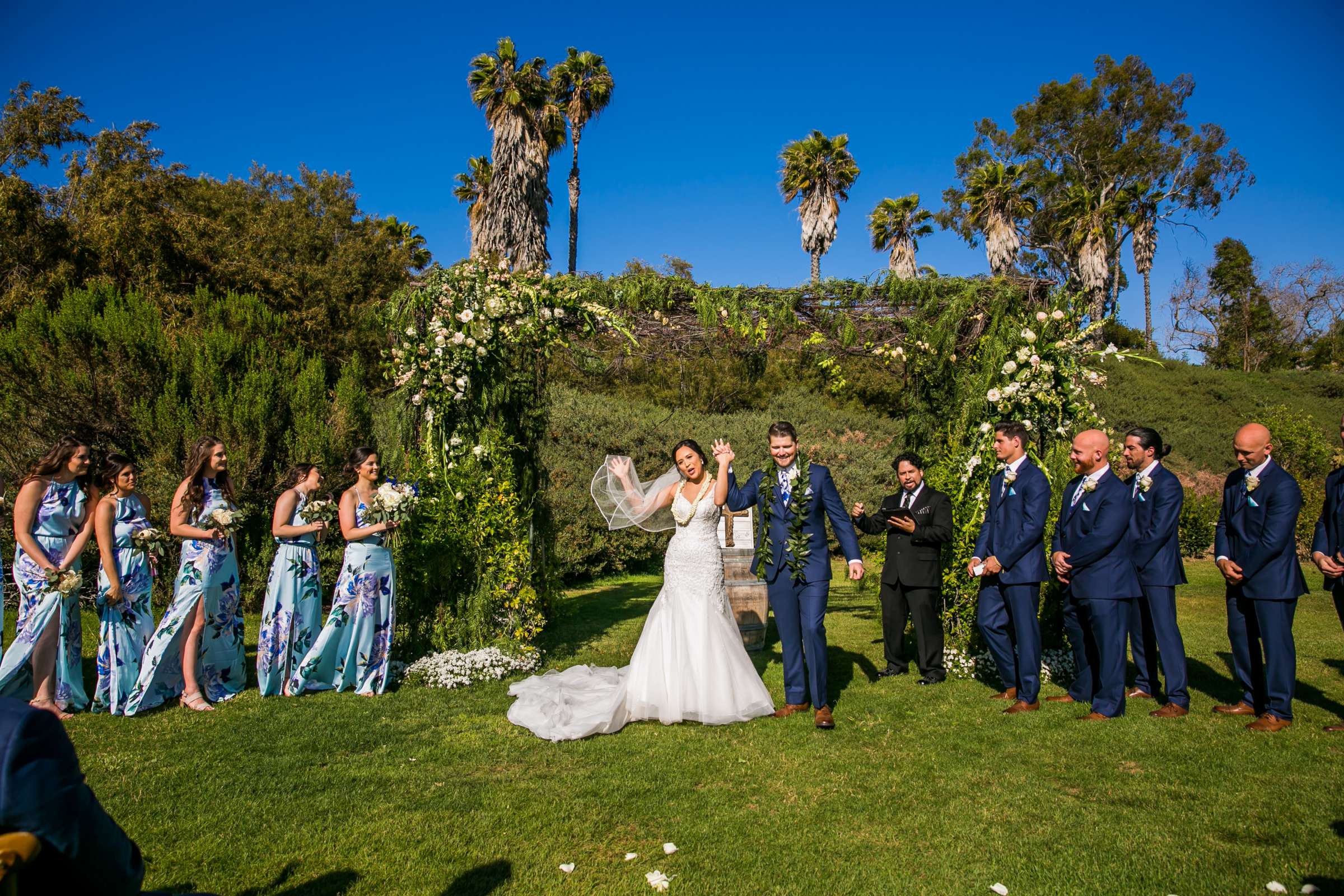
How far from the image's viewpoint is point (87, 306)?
10.6 meters

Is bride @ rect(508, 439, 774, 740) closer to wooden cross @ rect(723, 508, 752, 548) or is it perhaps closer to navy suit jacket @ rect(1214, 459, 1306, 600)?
wooden cross @ rect(723, 508, 752, 548)

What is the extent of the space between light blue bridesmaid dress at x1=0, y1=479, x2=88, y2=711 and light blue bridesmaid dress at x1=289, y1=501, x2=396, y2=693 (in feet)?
5.59

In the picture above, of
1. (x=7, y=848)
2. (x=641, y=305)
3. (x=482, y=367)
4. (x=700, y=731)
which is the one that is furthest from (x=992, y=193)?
(x=7, y=848)

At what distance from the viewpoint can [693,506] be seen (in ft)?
20.9

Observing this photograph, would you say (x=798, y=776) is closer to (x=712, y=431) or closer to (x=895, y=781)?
(x=895, y=781)

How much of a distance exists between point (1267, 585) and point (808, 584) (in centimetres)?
326

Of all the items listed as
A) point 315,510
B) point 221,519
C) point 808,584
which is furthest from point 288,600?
point 808,584

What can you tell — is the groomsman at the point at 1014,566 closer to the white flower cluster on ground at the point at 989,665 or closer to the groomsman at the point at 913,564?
the white flower cluster on ground at the point at 989,665

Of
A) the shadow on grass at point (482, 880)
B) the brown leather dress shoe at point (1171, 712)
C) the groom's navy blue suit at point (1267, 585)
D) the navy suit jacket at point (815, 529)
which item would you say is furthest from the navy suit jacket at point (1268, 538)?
the shadow on grass at point (482, 880)

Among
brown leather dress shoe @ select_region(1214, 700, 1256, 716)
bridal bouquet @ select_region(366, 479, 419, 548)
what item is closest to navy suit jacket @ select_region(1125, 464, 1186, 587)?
brown leather dress shoe @ select_region(1214, 700, 1256, 716)

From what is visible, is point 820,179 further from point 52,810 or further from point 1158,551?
point 52,810

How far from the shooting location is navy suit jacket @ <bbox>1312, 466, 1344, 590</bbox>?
5.47 metres

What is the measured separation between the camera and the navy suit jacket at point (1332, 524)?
5469 millimetres

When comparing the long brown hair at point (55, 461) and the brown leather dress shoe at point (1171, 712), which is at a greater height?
the long brown hair at point (55, 461)
